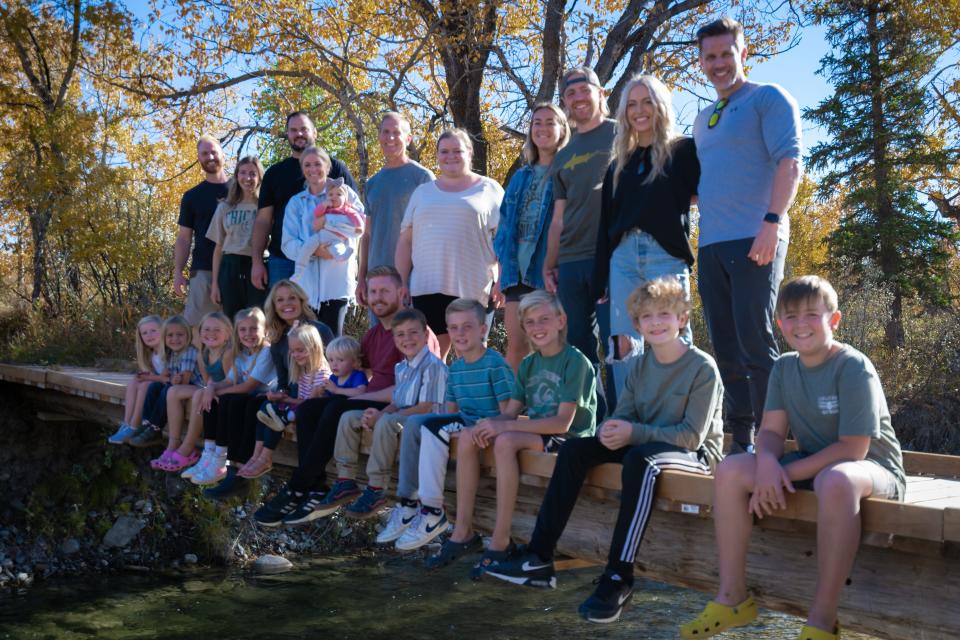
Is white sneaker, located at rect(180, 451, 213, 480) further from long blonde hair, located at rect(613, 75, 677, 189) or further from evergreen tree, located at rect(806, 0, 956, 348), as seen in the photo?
evergreen tree, located at rect(806, 0, 956, 348)

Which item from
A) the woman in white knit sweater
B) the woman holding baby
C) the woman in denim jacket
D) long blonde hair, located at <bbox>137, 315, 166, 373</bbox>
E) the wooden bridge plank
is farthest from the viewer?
long blonde hair, located at <bbox>137, 315, 166, 373</bbox>

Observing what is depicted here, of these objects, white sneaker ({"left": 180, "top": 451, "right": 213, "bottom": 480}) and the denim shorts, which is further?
white sneaker ({"left": 180, "top": 451, "right": 213, "bottom": 480})

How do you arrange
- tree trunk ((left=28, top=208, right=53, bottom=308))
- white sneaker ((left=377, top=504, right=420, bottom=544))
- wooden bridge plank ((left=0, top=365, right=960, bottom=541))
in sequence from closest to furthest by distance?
1. wooden bridge plank ((left=0, top=365, right=960, bottom=541))
2. white sneaker ((left=377, top=504, right=420, bottom=544))
3. tree trunk ((left=28, top=208, right=53, bottom=308))

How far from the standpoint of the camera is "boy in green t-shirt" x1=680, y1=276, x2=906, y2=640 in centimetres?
275

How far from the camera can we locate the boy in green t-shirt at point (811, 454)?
9.02 feet

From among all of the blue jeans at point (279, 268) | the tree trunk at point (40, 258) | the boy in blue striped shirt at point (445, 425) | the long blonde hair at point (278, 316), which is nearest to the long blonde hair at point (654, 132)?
the boy in blue striped shirt at point (445, 425)

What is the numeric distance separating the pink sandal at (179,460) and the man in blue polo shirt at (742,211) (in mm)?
3398

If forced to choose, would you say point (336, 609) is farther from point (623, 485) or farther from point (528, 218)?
point (623, 485)

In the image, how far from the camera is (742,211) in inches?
150

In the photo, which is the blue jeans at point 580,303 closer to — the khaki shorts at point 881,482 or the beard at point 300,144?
the khaki shorts at point 881,482

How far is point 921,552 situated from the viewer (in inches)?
111

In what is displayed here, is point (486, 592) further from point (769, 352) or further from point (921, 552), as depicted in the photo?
point (921, 552)

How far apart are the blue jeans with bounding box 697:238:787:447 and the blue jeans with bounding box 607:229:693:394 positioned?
138mm

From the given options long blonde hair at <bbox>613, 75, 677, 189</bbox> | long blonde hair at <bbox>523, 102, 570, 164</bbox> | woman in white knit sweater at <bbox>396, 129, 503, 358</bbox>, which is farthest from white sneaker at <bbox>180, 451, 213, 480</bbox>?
long blonde hair at <bbox>613, 75, 677, 189</bbox>
